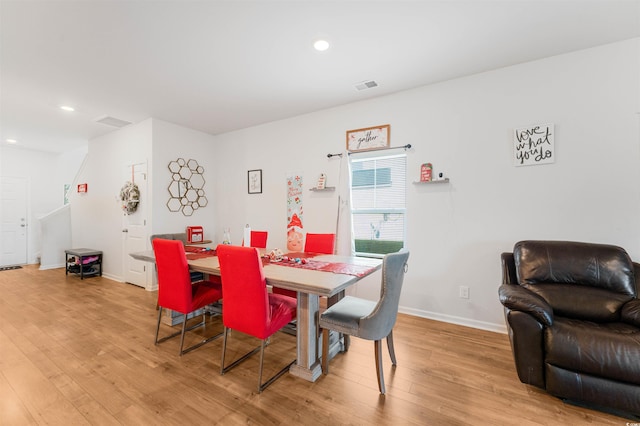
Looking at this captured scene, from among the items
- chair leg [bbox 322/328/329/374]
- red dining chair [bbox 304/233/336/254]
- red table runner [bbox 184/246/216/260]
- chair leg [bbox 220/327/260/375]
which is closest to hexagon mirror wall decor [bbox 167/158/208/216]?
red table runner [bbox 184/246/216/260]

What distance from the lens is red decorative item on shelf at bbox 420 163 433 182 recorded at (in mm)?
3086

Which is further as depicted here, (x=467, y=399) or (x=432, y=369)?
(x=432, y=369)

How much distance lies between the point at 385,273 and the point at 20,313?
4.35 m

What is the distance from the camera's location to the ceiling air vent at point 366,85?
3.07 m

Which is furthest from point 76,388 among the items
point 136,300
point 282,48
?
point 282,48

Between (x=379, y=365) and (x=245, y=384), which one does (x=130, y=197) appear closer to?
(x=245, y=384)

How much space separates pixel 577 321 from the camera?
186 cm

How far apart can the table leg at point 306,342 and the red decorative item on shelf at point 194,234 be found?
10.3 feet

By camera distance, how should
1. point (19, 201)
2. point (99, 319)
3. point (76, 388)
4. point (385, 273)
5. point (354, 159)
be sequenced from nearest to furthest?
point (385, 273), point (76, 388), point (99, 319), point (354, 159), point (19, 201)

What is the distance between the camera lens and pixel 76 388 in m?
1.87

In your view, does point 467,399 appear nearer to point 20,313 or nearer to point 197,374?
point 197,374

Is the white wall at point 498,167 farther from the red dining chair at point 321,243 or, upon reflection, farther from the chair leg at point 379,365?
the chair leg at point 379,365

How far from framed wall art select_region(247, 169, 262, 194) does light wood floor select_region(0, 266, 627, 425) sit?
2.39m

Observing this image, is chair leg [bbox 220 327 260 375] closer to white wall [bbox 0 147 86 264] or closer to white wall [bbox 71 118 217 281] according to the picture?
white wall [bbox 71 118 217 281]
